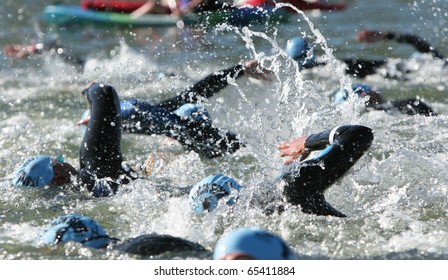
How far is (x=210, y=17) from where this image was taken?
15617 mm

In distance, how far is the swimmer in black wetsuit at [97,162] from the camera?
5910 millimetres

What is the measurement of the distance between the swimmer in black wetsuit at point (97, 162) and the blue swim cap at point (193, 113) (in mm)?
1114

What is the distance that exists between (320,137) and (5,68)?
8453 mm

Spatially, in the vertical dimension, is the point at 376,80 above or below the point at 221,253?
below


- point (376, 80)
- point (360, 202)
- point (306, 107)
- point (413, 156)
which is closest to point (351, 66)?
point (376, 80)

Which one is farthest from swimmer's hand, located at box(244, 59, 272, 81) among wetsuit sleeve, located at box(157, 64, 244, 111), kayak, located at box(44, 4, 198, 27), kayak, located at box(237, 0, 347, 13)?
kayak, located at box(44, 4, 198, 27)

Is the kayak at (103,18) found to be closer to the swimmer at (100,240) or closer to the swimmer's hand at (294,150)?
the swimmer's hand at (294,150)

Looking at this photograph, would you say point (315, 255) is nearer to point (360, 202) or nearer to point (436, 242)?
point (436, 242)

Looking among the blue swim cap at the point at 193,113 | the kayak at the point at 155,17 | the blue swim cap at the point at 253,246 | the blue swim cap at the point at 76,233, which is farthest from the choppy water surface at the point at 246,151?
the kayak at the point at 155,17

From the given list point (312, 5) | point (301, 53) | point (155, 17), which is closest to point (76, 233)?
point (301, 53)

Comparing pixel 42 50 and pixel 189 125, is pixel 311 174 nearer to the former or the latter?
pixel 189 125

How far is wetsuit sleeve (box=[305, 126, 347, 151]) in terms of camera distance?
5129mm

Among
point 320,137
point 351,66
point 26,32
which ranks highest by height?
point 320,137

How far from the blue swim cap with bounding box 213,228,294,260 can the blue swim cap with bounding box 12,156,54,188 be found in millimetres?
2619
